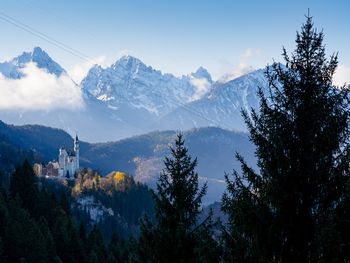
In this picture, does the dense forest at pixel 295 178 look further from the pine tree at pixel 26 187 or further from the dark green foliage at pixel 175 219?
the pine tree at pixel 26 187

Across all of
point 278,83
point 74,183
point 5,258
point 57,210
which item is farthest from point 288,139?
point 74,183

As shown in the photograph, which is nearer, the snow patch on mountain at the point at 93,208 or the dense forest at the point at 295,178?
the dense forest at the point at 295,178

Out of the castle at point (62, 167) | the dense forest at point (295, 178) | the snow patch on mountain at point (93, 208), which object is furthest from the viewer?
the castle at point (62, 167)

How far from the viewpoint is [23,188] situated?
60906mm

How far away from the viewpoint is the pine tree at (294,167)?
41.1 feet

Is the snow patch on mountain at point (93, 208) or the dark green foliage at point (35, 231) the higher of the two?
the snow patch on mountain at point (93, 208)

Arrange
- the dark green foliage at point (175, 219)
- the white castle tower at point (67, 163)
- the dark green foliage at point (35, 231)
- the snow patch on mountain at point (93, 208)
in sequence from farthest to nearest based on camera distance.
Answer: the white castle tower at point (67, 163), the snow patch on mountain at point (93, 208), the dark green foliage at point (35, 231), the dark green foliage at point (175, 219)

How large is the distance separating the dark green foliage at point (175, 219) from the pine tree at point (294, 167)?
677 centimetres

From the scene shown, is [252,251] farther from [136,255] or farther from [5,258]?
[5,258]

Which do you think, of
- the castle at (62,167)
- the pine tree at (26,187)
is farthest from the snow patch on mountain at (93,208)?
the pine tree at (26,187)

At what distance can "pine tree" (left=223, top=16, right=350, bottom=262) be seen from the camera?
12.5 metres

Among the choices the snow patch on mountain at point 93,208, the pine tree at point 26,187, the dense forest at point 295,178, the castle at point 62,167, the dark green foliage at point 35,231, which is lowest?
the dense forest at point 295,178

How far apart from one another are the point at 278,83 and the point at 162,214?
30.7 ft

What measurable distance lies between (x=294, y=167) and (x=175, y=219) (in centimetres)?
913
